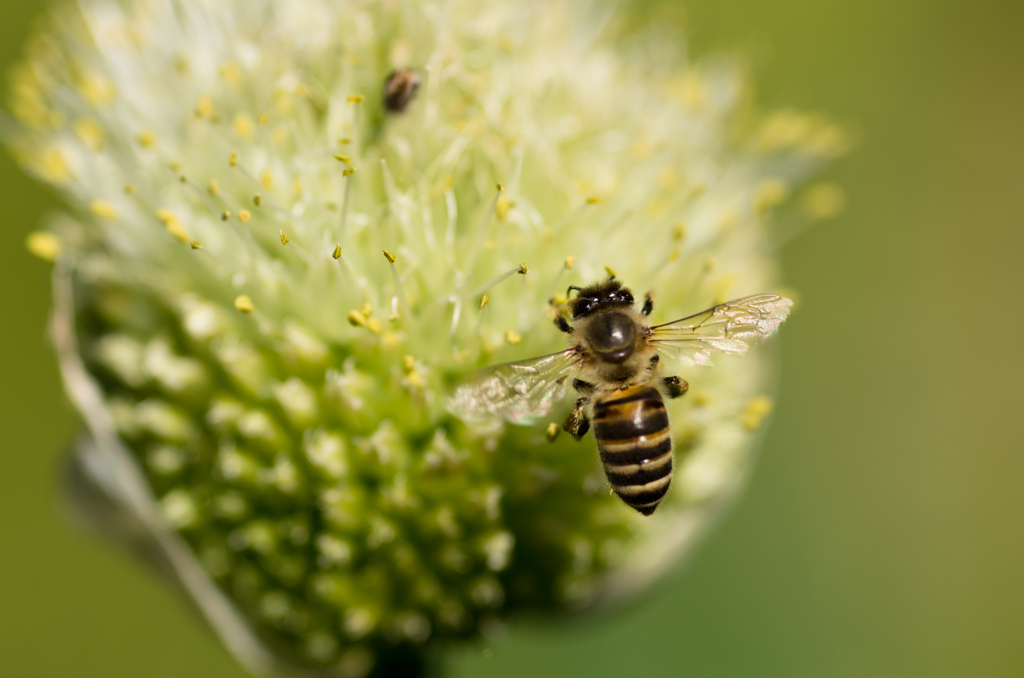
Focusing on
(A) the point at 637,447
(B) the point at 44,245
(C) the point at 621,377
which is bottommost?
(A) the point at 637,447

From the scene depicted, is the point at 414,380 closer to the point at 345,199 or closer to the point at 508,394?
the point at 508,394

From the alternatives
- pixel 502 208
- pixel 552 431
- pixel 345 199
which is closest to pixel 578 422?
pixel 552 431

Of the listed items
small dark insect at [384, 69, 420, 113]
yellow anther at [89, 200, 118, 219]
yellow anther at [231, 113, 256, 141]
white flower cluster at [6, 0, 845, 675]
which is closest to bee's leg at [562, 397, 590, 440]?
white flower cluster at [6, 0, 845, 675]

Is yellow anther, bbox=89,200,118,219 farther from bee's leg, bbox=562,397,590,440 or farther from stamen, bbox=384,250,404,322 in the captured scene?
bee's leg, bbox=562,397,590,440

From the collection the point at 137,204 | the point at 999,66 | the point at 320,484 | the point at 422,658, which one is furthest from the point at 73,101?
the point at 999,66

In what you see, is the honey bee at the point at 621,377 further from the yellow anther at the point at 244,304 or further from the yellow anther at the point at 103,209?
the yellow anther at the point at 103,209

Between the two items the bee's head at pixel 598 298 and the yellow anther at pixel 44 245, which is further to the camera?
the yellow anther at pixel 44 245

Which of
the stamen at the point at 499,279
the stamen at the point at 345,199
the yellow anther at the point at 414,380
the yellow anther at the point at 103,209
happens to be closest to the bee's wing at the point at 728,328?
the stamen at the point at 499,279
